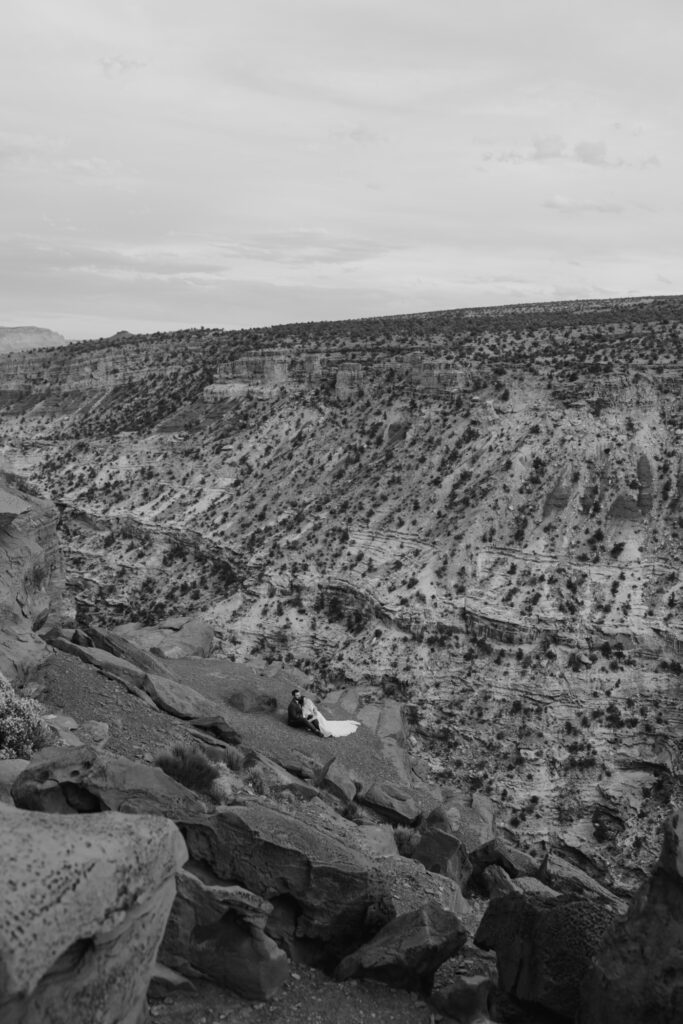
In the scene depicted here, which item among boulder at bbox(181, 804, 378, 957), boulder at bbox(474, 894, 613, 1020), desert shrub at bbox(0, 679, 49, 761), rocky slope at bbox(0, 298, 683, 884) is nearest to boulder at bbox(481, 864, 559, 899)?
boulder at bbox(474, 894, 613, 1020)

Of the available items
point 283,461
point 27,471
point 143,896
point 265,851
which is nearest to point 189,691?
point 265,851

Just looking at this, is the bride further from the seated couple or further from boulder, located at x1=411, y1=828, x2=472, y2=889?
boulder, located at x1=411, y1=828, x2=472, y2=889

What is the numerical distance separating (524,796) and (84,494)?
34.7m

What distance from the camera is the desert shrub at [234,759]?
58.2 ft

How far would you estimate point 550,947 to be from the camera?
1012 centimetres

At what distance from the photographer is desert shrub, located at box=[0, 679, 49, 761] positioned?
517 inches

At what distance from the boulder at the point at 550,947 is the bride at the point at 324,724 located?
590 inches

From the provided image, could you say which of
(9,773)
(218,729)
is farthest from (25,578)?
(9,773)

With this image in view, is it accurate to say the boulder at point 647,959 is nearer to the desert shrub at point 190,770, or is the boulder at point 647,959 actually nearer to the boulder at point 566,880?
the boulder at point 566,880

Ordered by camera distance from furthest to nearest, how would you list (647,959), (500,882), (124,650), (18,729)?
(124,650)
(500,882)
(18,729)
(647,959)

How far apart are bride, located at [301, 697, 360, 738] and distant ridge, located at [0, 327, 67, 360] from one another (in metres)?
165

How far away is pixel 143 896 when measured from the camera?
6832mm

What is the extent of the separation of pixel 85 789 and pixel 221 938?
8.05ft

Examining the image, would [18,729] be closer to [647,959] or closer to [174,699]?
[174,699]
